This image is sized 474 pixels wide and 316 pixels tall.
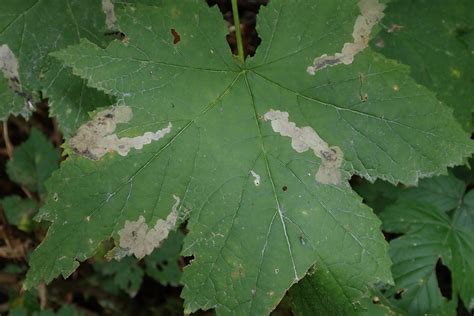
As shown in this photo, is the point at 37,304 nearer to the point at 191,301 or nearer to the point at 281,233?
the point at 191,301

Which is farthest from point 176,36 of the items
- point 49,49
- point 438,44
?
point 438,44

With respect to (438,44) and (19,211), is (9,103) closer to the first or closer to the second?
(19,211)

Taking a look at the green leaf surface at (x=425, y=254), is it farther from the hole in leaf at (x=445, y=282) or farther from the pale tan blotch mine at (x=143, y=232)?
the pale tan blotch mine at (x=143, y=232)

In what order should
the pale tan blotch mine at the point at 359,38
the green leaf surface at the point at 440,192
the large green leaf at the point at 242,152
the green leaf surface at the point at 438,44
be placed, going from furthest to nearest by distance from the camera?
the green leaf surface at the point at 440,192, the green leaf surface at the point at 438,44, the pale tan blotch mine at the point at 359,38, the large green leaf at the point at 242,152

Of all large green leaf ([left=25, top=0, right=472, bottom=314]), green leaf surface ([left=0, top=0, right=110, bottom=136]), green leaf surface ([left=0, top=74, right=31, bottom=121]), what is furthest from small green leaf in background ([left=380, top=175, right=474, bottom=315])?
green leaf surface ([left=0, top=74, right=31, bottom=121])

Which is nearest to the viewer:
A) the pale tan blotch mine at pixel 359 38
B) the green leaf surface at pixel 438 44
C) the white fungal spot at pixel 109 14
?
the pale tan blotch mine at pixel 359 38

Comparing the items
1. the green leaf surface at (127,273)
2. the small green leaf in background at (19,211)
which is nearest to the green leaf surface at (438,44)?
the green leaf surface at (127,273)

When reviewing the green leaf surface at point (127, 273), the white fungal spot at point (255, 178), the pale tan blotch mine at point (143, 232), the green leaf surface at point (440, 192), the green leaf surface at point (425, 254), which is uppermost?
the white fungal spot at point (255, 178)

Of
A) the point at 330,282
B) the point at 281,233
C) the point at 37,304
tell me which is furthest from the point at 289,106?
the point at 37,304
